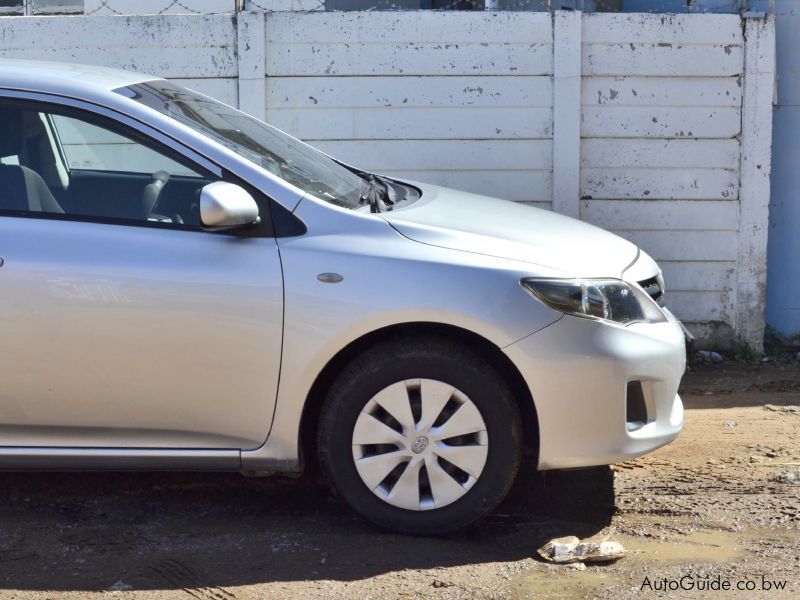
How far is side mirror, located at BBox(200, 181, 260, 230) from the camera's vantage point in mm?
4066

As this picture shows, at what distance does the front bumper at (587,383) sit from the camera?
13.5ft

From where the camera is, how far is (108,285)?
4121 millimetres

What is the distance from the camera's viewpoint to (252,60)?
276 inches

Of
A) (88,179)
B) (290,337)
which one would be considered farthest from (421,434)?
(88,179)

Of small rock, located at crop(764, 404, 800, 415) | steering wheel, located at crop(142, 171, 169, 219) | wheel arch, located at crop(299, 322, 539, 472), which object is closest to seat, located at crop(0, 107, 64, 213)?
steering wheel, located at crop(142, 171, 169, 219)

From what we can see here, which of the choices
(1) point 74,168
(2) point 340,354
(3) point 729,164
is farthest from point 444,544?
(3) point 729,164

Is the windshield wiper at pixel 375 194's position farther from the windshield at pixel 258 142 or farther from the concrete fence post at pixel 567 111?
the concrete fence post at pixel 567 111

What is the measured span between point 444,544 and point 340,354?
810mm

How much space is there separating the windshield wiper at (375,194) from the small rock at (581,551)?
4.83ft

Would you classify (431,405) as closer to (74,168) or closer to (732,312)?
(74,168)

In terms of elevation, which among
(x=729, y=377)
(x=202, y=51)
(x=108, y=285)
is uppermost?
(x=202, y=51)

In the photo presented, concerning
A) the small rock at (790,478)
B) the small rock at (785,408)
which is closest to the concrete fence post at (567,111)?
the small rock at (785,408)

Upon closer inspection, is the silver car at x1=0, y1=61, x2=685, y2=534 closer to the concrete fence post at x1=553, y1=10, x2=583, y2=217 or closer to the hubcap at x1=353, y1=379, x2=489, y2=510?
the hubcap at x1=353, y1=379, x2=489, y2=510

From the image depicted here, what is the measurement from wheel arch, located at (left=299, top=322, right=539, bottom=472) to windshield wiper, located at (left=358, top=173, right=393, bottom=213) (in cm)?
59
